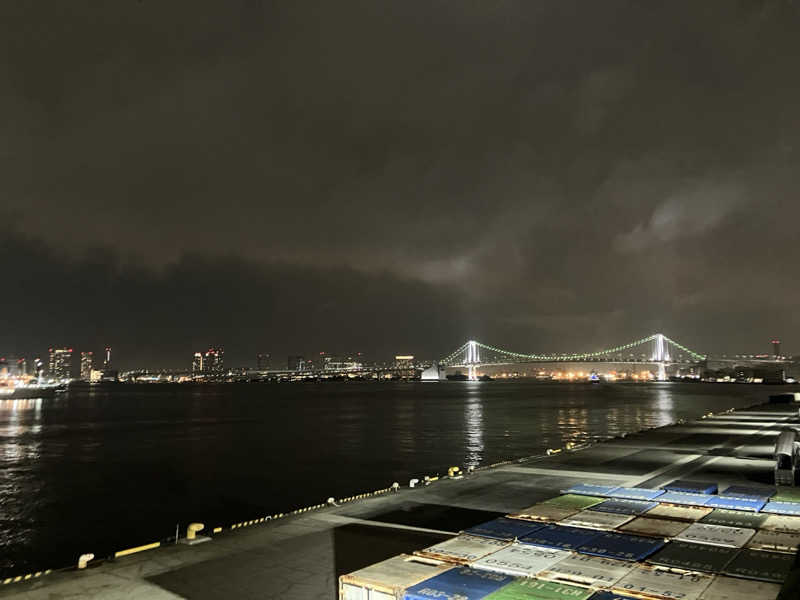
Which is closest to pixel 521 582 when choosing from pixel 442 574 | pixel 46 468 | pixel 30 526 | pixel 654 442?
pixel 442 574

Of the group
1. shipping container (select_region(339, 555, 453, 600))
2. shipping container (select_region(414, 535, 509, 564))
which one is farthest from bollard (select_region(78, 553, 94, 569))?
shipping container (select_region(414, 535, 509, 564))

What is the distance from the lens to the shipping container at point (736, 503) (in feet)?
60.2

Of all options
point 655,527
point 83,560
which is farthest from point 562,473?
point 83,560

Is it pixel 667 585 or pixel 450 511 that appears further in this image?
pixel 450 511

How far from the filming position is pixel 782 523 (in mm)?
16141

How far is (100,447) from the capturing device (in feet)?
195

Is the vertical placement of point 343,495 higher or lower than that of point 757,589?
lower

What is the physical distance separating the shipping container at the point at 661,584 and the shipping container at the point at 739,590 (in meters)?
0.14

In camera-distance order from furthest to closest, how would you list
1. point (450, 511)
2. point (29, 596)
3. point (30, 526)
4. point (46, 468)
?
1. point (46, 468)
2. point (30, 526)
3. point (450, 511)
4. point (29, 596)

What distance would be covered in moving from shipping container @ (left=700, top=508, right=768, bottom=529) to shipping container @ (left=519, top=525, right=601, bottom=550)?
3949mm

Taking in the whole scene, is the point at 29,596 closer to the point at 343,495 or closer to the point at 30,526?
the point at 30,526

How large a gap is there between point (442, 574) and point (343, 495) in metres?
25.6

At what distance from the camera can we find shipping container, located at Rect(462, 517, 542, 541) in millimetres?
14211

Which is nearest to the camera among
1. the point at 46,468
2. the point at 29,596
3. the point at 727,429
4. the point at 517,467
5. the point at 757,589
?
the point at 757,589
